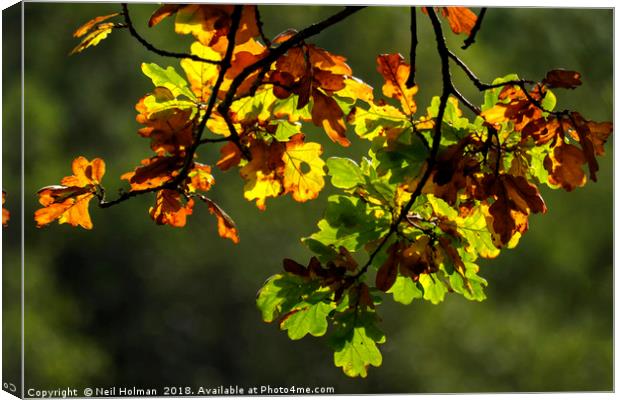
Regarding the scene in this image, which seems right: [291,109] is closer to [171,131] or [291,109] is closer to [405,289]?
[171,131]

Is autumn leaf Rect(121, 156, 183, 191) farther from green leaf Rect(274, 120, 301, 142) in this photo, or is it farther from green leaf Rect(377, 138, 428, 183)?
green leaf Rect(377, 138, 428, 183)

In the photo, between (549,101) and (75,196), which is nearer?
(549,101)

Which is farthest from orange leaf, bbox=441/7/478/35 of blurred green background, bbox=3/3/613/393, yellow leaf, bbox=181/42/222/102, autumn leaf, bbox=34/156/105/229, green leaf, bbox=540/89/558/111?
blurred green background, bbox=3/3/613/393

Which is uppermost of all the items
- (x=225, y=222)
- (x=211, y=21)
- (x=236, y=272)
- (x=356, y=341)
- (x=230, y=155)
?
(x=211, y=21)

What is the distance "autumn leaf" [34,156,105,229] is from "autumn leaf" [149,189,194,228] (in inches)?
4.0

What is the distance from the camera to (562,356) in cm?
561

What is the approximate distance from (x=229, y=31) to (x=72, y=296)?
16.6 ft

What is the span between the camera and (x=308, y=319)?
4.66 ft

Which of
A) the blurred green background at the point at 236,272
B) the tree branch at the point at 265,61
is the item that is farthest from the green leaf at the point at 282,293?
the blurred green background at the point at 236,272

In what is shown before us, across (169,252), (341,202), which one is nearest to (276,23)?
(169,252)

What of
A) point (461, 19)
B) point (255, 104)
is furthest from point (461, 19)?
point (255, 104)

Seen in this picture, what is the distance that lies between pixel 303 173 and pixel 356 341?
0.99 feet

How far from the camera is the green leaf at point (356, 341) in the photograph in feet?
4.52

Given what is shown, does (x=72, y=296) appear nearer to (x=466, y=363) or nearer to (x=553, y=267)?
(x=466, y=363)
